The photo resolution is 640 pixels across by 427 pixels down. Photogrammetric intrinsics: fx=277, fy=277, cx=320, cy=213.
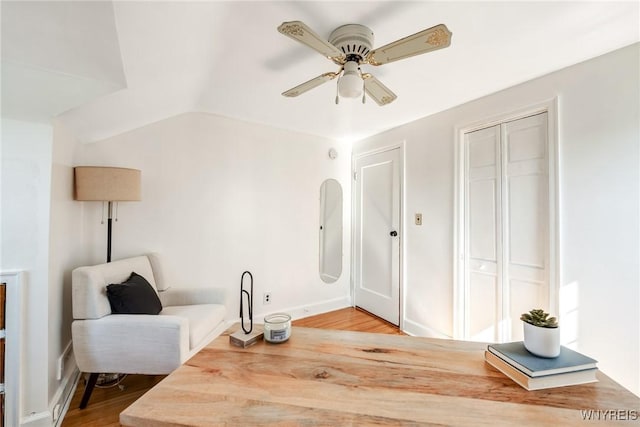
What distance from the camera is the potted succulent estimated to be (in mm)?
782

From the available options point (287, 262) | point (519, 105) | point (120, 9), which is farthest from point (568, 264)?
point (120, 9)

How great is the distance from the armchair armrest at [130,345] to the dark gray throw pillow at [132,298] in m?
0.10

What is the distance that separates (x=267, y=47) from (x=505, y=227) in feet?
6.81

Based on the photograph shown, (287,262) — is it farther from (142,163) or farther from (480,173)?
(480,173)

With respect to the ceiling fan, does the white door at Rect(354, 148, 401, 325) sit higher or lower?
lower

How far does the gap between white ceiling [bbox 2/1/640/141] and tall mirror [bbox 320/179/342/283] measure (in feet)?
4.78

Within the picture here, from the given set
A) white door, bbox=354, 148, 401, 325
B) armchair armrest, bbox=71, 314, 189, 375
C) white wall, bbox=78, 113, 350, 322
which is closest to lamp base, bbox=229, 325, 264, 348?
armchair armrest, bbox=71, 314, 189, 375

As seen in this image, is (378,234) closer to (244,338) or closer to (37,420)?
(244,338)

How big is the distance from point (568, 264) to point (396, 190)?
1.61 m

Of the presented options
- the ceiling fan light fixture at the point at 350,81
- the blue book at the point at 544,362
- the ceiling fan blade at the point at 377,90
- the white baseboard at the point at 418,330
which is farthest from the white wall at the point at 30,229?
the white baseboard at the point at 418,330

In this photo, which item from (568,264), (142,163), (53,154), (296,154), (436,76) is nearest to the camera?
(53,154)

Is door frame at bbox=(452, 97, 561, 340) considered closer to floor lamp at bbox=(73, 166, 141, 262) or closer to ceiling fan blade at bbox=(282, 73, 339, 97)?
ceiling fan blade at bbox=(282, 73, 339, 97)

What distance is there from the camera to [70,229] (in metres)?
1.96

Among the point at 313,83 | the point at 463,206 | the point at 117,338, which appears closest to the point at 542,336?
the point at 313,83
